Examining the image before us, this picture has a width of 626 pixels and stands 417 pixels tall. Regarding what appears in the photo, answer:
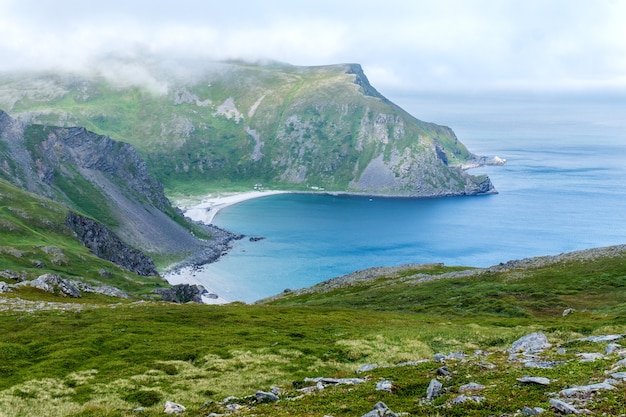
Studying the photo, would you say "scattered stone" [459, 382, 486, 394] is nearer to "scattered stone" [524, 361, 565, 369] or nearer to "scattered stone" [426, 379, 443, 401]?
"scattered stone" [426, 379, 443, 401]

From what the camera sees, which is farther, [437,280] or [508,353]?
[437,280]

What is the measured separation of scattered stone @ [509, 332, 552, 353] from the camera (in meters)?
34.2

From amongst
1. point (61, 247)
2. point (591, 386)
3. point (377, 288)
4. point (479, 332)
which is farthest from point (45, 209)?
point (591, 386)

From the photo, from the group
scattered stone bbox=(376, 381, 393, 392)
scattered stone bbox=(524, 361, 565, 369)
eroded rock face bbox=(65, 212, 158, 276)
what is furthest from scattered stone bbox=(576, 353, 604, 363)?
eroded rock face bbox=(65, 212, 158, 276)

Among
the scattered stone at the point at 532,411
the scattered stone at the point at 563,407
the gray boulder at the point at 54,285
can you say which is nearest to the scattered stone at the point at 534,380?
the scattered stone at the point at 563,407

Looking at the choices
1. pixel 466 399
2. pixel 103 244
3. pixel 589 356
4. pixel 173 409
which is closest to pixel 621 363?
pixel 589 356

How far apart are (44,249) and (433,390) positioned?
454ft

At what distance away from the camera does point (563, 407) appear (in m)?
17.8

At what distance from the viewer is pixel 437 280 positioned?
3932 inches

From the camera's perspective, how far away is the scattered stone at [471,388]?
74.6 feet

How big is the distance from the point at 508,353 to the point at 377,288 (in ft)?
230

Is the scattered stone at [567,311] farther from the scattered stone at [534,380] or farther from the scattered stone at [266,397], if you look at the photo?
the scattered stone at [266,397]

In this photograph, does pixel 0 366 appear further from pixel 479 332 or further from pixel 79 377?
pixel 479 332

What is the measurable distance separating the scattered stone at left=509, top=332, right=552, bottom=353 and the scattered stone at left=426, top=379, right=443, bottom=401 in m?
13.1
